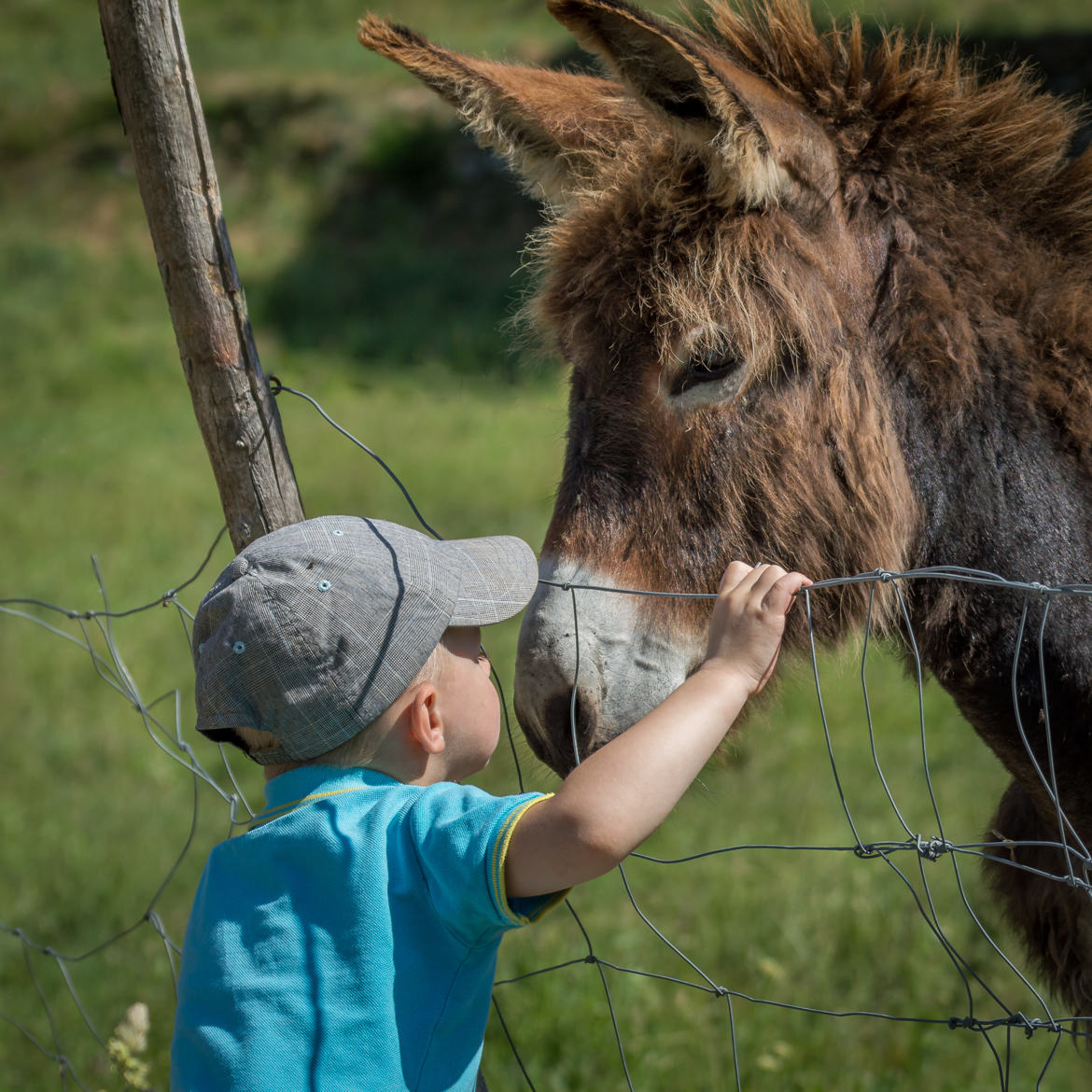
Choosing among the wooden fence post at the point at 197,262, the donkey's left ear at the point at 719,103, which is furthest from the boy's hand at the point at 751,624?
the wooden fence post at the point at 197,262

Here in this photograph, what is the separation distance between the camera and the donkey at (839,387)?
180cm

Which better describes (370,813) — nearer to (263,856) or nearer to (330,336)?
(263,856)

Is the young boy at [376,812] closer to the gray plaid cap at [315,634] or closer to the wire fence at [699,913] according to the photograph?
the gray plaid cap at [315,634]

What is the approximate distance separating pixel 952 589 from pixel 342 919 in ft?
3.91

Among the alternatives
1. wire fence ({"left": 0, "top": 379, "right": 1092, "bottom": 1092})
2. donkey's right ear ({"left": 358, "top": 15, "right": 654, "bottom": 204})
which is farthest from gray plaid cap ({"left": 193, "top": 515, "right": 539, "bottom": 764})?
donkey's right ear ({"left": 358, "top": 15, "right": 654, "bottom": 204})

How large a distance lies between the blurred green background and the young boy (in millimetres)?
587

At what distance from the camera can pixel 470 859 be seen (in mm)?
1310

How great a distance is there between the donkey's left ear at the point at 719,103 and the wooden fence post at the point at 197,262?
2.20 ft

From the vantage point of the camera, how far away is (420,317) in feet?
38.6

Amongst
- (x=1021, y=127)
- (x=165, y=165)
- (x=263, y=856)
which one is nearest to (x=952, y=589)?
(x=1021, y=127)

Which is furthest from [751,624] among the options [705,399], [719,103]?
[719,103]

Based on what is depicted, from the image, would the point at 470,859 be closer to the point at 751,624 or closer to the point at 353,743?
the point at 353,743

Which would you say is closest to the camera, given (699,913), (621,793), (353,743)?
(621,793)

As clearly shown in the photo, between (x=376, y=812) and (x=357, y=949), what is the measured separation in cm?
18
